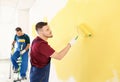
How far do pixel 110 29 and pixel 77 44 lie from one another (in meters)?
0.59

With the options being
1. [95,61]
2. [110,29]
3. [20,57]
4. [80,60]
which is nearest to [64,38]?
[80,60]

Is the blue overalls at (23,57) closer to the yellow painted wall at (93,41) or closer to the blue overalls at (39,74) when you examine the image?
the yellow painted wall at (93,41)

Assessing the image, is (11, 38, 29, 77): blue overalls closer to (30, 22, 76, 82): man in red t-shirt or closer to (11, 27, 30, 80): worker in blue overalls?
(11, 27, 30, 80): worker in blue overalls

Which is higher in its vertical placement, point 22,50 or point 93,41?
point 93,41

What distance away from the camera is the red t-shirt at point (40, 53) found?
6.66 ft

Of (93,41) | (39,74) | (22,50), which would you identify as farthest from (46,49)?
(22,50)

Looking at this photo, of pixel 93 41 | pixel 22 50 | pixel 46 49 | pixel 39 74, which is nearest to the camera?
pixel 93 41

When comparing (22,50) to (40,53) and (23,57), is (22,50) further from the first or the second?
(40,53)

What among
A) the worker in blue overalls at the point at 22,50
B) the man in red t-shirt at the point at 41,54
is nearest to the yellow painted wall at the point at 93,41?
the man in red t-shirt at the point at 41,54

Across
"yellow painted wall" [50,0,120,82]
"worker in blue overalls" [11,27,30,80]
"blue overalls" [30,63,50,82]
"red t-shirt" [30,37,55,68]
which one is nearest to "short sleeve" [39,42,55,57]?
"red t-shirt" [30,37,55,68]

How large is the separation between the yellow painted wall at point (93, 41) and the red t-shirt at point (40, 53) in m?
0.33

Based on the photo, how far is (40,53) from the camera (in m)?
2.12

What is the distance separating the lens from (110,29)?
1.65 metres

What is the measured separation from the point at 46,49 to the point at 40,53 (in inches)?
4.9
